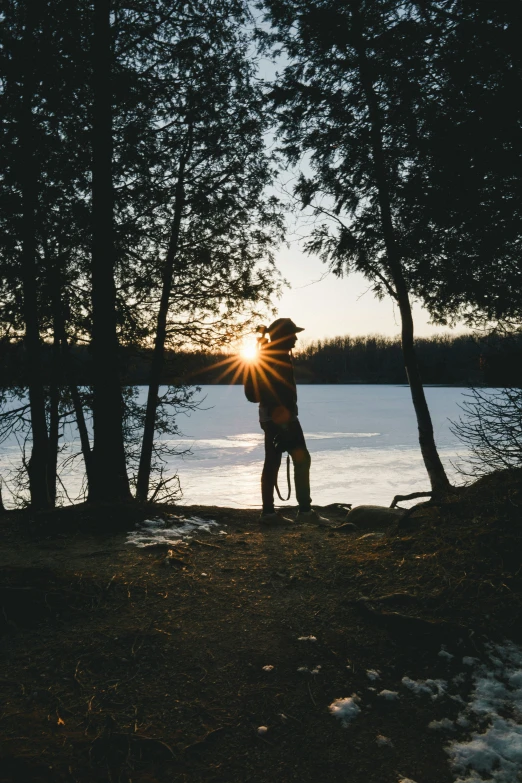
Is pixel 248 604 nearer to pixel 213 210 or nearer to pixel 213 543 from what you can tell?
pixel 213 543

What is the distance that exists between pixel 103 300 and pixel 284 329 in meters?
2.41

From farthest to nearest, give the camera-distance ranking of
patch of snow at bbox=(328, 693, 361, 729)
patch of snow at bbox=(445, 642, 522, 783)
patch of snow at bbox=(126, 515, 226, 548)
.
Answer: patch of snow at bbox=(126, 515, 226, 548) → patch of snow at bbox=(328, 693, 361, 729) → patch of snow at bbox=(445, 642, 522, 783)

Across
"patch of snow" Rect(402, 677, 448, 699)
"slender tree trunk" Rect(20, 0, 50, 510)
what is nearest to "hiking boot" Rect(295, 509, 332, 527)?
"patch of snow" Rect(402, 677, 448, 699)

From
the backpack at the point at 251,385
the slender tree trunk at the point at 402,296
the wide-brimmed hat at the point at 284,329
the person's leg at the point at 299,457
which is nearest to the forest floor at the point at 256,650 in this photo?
the person's leg at the point at 299,457

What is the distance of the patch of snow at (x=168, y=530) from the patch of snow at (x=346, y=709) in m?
2.50

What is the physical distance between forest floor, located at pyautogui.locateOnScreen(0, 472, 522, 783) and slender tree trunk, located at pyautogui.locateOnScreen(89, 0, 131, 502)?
188 centimetres

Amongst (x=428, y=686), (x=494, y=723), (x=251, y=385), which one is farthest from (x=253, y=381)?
(x=494, y=723)

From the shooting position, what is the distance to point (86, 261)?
877cm

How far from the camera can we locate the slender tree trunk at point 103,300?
618 cm

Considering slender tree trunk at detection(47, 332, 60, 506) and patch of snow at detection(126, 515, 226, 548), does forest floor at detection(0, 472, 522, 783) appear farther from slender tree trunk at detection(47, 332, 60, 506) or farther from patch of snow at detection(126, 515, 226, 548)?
slender tree trunk at detection(47, 332, 60, 506)

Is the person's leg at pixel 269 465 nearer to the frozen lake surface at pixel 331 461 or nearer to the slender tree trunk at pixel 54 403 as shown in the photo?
the frozen lake surface at pixel 331 461

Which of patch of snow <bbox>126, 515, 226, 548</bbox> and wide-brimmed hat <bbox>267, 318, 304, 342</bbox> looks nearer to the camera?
patch of snow <bbox>126, 515, 226, 548</bbox>

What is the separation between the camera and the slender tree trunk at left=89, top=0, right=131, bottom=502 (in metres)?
6.18

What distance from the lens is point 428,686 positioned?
2.39 m
